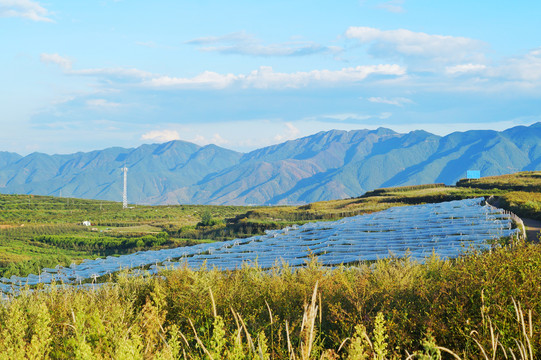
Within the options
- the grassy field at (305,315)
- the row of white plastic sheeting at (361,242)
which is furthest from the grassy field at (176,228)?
the grassy field at (305,315)

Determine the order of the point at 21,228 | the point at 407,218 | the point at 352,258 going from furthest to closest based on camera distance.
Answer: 1. the point at 21,228
2. the point at 407,218
3. the point at 352,258

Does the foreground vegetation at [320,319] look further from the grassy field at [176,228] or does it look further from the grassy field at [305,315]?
the grassy field at [176,228]

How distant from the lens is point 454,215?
2502 cm

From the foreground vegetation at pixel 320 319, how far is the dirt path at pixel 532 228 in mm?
10804

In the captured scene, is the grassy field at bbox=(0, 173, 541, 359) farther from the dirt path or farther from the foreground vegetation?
the dirt path

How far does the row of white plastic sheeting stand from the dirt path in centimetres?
78

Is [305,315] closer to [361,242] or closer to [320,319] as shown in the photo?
[320,319]

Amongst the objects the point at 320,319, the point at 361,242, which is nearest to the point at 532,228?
the point at 361,242

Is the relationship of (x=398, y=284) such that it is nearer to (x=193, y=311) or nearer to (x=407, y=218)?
(x=193, y=311)

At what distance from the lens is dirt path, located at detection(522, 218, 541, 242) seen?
62.0ft

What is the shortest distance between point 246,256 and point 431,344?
17978 millimetres

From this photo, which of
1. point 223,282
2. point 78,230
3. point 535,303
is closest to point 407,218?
point 223,282

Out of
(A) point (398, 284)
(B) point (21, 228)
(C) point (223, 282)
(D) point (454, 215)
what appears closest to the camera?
(A) point (398, 284)

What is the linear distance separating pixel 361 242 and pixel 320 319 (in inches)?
626
